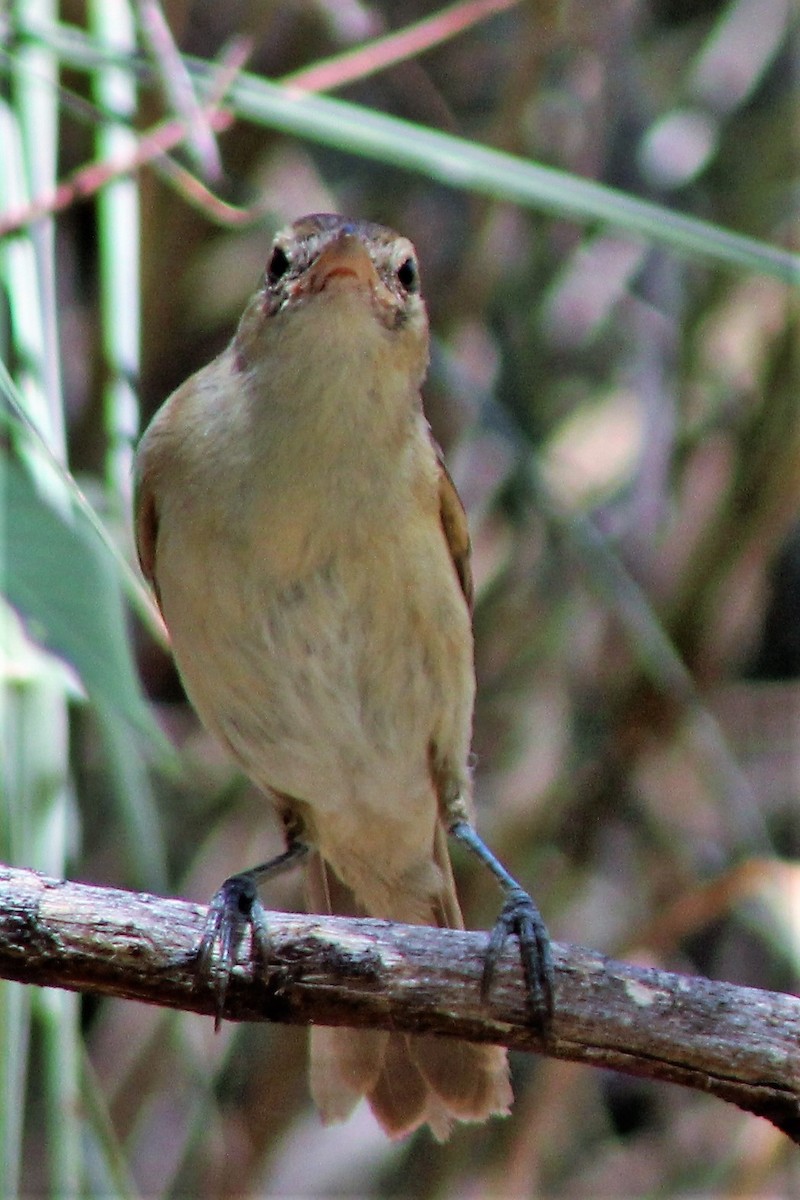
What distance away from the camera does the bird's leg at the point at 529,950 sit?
2.43 metres

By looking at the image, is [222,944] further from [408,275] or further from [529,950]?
[408,275]

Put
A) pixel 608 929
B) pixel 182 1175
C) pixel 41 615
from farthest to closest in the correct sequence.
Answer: pixel 608 929 < pixel 182 1175 < pixel 41 615

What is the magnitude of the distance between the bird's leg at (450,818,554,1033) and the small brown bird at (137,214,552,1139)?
0.02m

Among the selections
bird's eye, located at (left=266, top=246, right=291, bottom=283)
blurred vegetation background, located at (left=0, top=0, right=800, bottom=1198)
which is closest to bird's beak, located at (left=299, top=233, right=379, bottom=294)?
bird's eye, located at (left=266, top=246, right=291, bottom=283)

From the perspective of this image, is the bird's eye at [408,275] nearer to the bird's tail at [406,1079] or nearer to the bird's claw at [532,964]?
the bird's claw at [532,964]

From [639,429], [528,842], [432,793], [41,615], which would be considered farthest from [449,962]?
[639,429]

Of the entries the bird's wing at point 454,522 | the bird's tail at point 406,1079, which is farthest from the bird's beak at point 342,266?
the bird's tail at point 406,1079

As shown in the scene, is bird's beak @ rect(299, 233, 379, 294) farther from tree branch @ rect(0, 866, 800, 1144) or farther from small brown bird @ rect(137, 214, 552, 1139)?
tree branch @ rect(0, 866, 800, 1144)

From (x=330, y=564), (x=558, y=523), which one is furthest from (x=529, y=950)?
(x=558, y=523)

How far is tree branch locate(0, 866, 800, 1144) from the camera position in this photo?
92.4 inches

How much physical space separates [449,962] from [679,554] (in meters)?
2.70

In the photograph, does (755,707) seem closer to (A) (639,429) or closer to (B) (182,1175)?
(A) (639,429)

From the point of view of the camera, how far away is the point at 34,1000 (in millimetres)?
2959

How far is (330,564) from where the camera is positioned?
3064 millimetres
